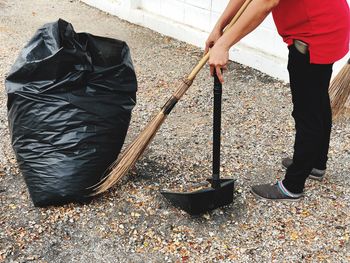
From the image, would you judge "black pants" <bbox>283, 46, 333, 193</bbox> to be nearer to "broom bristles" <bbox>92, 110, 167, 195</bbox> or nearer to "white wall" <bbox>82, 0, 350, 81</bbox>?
"broom bristles" <bbox>92, 110, 167, 195</bbox>

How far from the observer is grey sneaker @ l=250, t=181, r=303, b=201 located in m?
2.66

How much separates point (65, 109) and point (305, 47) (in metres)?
1.27

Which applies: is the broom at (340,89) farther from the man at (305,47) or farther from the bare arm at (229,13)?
the bare arm at (229,13)

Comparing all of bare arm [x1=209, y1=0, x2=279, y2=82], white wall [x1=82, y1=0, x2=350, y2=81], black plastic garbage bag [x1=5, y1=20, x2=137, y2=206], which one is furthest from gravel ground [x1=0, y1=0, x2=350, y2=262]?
bare arm [x1=209, y1=0, x2=279, y2=82]

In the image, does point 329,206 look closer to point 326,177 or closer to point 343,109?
point 326,177

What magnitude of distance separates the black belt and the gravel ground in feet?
3.06

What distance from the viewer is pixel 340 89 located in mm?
2938

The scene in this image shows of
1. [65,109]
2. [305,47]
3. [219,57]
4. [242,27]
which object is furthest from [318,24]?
[65,109]

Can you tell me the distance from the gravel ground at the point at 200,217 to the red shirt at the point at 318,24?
930mm

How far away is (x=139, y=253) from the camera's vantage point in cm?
232

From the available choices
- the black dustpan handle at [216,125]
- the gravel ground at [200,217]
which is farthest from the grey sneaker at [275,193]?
the black dustpan handle at [216,125]

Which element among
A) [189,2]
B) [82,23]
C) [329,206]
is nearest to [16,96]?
[329,206]

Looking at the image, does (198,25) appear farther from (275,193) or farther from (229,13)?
(275,193)

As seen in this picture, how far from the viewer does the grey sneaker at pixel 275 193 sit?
2.66 m
